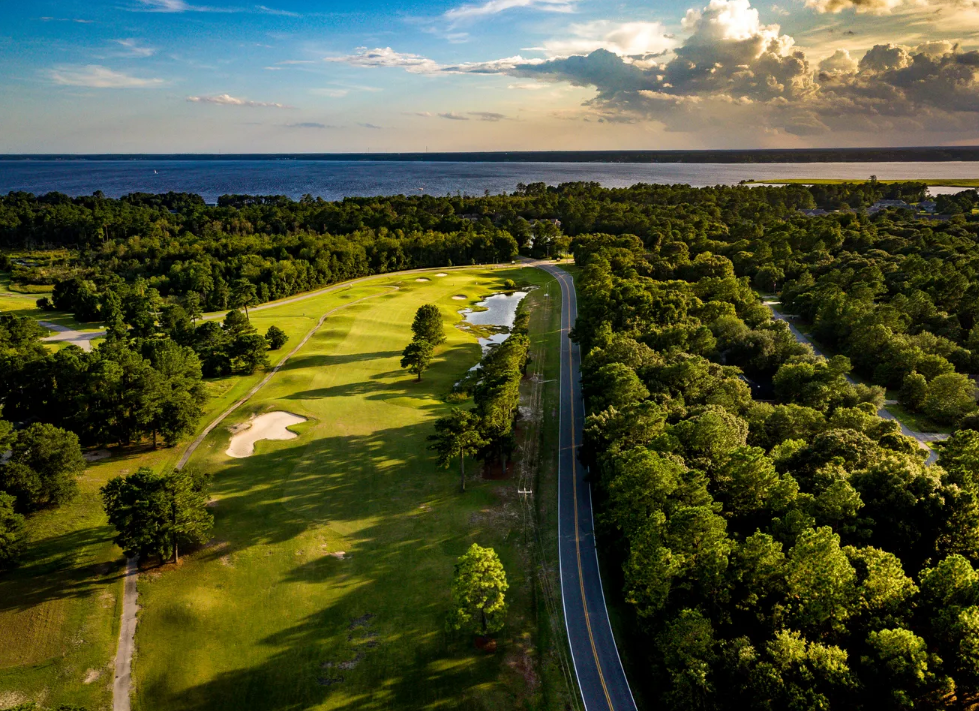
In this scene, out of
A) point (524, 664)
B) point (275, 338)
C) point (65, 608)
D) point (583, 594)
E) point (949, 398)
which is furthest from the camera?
point (275, 338)

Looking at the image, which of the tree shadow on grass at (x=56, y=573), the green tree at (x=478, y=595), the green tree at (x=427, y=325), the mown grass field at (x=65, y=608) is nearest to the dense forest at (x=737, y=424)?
the mown grass field at (x=65, y=608)

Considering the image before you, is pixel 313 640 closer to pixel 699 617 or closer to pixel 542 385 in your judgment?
pixel 699 617

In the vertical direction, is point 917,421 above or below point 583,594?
above

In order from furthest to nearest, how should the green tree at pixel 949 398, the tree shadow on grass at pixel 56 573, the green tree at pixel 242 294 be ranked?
the green tree at pixel 242 294 < the green tree at pixel 949 398 < the tree shadow on grass at pixel 56 573

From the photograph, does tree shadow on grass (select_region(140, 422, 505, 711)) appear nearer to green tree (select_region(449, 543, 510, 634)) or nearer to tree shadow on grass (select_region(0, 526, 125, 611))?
green tree (select_region(449, 543, 510, 634))

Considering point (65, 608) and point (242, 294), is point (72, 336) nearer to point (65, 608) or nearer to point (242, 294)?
Result: point (242, 294)

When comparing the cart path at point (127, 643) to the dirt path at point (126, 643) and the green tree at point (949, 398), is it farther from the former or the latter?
the green tree at point (949, 398)

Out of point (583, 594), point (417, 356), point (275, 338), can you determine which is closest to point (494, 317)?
point (417, 356)

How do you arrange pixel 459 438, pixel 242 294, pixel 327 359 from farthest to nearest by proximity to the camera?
pixel 242 294
pixel 327 359
pixel 459 438

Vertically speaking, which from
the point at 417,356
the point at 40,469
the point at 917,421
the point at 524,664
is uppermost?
the point at 417,356
